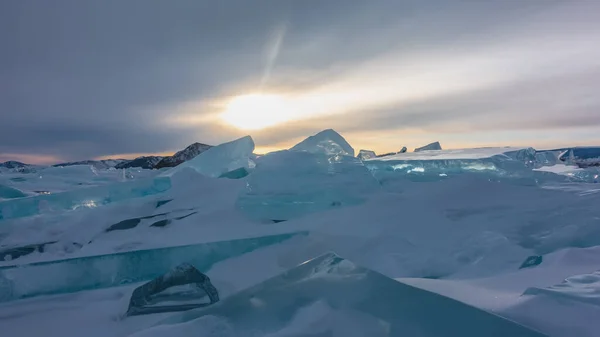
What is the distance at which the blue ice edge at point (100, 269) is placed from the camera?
3.02 m

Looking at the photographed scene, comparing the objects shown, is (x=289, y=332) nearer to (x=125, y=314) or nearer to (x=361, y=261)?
(x=125, y=314)

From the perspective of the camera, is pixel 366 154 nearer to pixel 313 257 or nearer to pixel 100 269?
pixel 313 257

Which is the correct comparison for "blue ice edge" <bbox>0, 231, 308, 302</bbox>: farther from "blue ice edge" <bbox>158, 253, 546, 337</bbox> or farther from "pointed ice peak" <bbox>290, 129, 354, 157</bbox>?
→ "pointed ice peak" <bbox>290, 129, 354, 157</bbox>

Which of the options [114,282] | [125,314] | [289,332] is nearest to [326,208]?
[114,282]

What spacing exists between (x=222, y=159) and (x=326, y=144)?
86.7 inches

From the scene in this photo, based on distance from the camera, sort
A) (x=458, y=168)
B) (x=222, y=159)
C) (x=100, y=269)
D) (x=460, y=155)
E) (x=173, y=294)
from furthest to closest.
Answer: (x=460, y=155) < (x=222, y=159) < (x=458, y=168) < (x=100, y=269) < (x=173, y=294)

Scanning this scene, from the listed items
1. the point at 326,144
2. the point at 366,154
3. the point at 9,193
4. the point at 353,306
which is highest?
the point at 326,144

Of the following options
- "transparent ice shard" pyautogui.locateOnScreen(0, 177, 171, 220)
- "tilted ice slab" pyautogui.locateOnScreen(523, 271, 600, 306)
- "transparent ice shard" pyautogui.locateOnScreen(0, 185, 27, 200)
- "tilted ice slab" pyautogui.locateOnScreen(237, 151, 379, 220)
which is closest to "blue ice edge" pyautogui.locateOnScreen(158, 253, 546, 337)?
"tilted ice slab" pyautogui.locateOnScreen(523, 271, 600, 306)

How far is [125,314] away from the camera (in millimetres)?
2367

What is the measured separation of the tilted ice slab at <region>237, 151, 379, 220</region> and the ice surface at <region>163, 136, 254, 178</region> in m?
2.08

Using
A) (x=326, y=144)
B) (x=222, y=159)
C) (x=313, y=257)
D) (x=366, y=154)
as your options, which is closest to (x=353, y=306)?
(x=313, y=257)

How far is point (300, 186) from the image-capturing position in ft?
16.9

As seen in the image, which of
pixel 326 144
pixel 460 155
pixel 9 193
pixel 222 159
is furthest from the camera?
pixel 9 193

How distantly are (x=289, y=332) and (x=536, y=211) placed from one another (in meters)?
3.30
